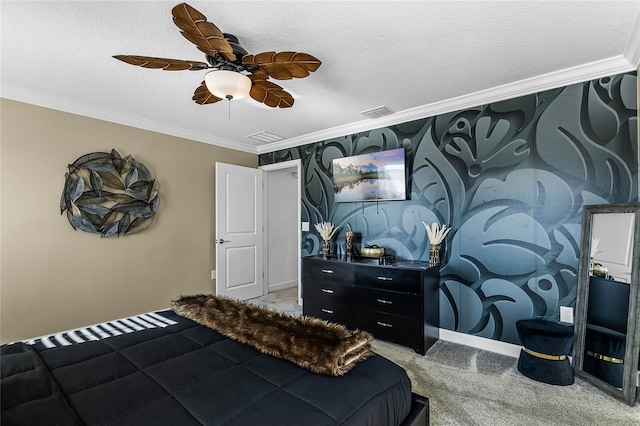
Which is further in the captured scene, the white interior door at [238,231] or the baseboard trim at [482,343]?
the white interior door at [238,231]

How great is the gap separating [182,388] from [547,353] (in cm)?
261

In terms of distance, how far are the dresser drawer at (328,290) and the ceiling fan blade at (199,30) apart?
251cm

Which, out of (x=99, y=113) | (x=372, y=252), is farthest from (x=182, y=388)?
(x=99, y=113)

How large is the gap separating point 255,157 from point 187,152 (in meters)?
1.22

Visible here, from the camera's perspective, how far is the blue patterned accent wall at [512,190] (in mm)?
2461

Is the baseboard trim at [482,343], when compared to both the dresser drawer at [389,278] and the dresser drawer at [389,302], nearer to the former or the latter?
the dresser drawer at [389,302]

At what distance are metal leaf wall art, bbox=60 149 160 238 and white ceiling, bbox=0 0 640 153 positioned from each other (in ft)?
1.92

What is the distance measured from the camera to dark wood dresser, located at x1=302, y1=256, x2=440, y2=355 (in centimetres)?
285

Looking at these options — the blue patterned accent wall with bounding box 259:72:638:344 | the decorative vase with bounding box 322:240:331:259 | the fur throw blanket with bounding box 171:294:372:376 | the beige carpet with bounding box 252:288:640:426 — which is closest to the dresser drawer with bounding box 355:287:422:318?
the beige carpet with bounding box 252:288:640:426

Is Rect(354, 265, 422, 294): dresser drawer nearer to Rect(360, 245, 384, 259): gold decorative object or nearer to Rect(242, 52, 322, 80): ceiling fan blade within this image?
Rect(360, 245, 384, 259): gold decorative object

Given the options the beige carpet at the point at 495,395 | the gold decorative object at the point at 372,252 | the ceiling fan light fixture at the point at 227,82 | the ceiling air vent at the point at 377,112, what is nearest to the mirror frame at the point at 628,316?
the beige carpet at the point at 495,395

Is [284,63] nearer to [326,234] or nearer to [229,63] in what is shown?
[229,63]

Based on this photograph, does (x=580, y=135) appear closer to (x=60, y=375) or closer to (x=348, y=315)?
(x=348, y=315)

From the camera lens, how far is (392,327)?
9.82ft
